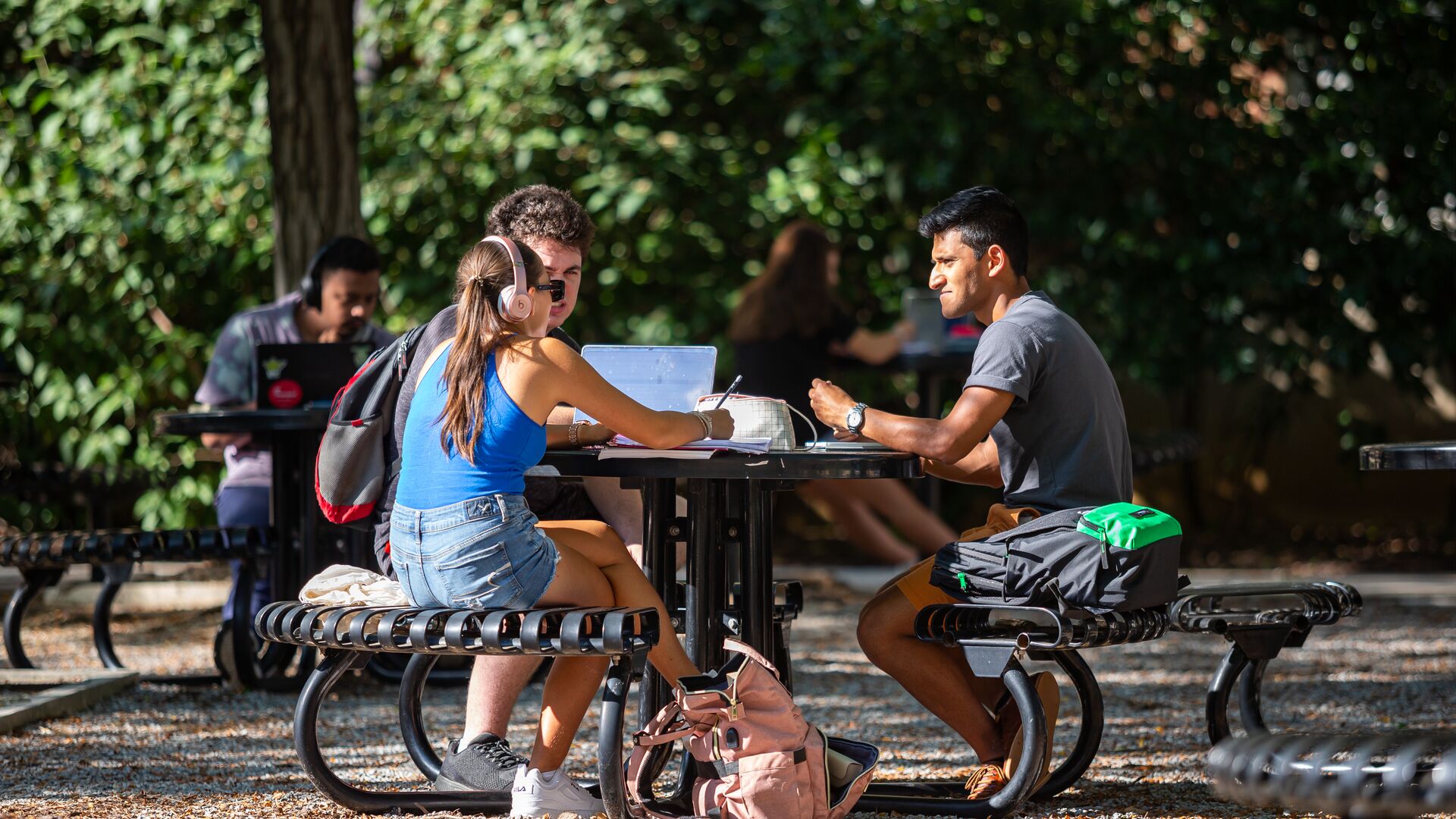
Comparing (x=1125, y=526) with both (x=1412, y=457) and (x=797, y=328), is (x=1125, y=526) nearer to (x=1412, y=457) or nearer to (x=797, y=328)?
(x=1412, y=457)

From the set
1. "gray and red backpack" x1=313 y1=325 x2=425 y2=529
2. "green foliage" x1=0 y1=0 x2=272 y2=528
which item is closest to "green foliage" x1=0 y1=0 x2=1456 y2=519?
"green foliage" x1=0 y1=0 x2=272 y2=528

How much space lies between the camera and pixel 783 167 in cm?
820

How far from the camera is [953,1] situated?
7844 millimetres

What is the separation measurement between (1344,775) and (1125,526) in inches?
42.2

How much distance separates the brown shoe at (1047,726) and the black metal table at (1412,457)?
816 millimetres

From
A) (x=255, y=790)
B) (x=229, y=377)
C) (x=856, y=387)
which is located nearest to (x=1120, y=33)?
(x=856, y=387)

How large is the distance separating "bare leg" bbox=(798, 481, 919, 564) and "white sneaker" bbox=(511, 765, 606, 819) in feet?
14.0

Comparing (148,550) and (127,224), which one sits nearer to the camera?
(148,550)

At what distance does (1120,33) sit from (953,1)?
2.66 ft

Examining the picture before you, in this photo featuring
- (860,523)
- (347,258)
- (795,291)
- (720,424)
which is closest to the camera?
(720,424)

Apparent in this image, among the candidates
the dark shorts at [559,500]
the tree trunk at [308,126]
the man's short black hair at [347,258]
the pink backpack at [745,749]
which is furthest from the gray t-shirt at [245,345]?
the pink backpack at [745,749]

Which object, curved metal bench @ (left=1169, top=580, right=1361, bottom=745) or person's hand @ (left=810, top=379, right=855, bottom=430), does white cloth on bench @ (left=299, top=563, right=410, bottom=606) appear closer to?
person's hand @ (left=810, top=379, right=855, bottom=430)

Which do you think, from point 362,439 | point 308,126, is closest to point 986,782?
point 362,439

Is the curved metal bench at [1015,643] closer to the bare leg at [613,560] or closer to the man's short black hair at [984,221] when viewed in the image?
the bare leg at [613,560]
